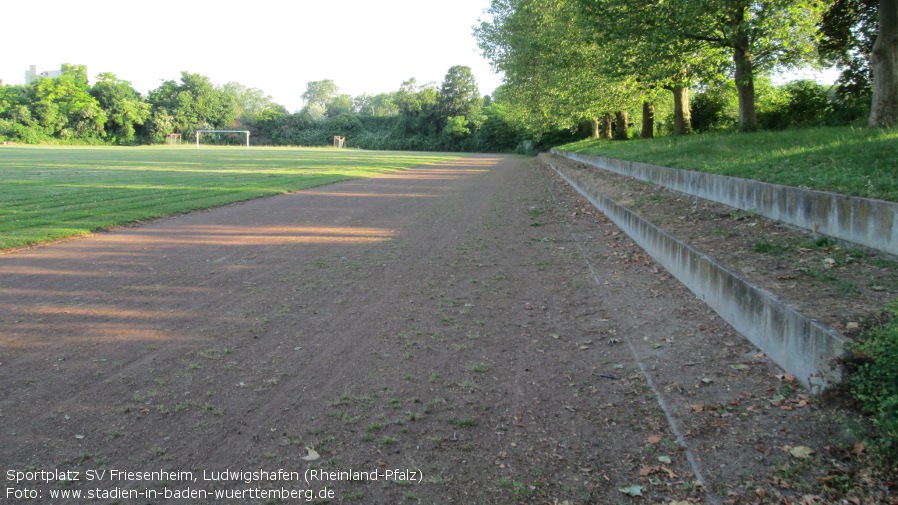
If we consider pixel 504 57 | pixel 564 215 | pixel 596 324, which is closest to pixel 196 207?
pixel 564 215

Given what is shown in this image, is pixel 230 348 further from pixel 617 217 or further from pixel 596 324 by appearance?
pixel 617 217

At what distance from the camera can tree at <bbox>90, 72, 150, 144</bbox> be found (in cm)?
9188

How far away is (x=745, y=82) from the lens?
722 inches

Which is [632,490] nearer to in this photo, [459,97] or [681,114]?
[681,114]

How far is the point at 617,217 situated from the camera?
13555 millimetres

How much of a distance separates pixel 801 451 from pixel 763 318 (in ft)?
5.95

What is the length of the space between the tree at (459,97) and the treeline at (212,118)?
0.49ft

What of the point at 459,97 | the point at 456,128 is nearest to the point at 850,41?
the point at 456,128

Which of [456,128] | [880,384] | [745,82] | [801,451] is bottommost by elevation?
[801,451]

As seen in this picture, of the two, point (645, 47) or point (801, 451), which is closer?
point (801, 451)

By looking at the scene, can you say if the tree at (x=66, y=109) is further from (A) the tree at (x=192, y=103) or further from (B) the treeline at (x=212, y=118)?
(A) the tree at (x=192, y=103)

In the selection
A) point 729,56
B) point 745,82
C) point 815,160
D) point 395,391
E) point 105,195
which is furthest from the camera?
point 729,56

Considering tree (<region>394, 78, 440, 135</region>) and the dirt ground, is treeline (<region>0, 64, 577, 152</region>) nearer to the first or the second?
tree (<region>394, 78, 440, 135</region>)

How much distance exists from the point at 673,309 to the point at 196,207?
12611 mm
